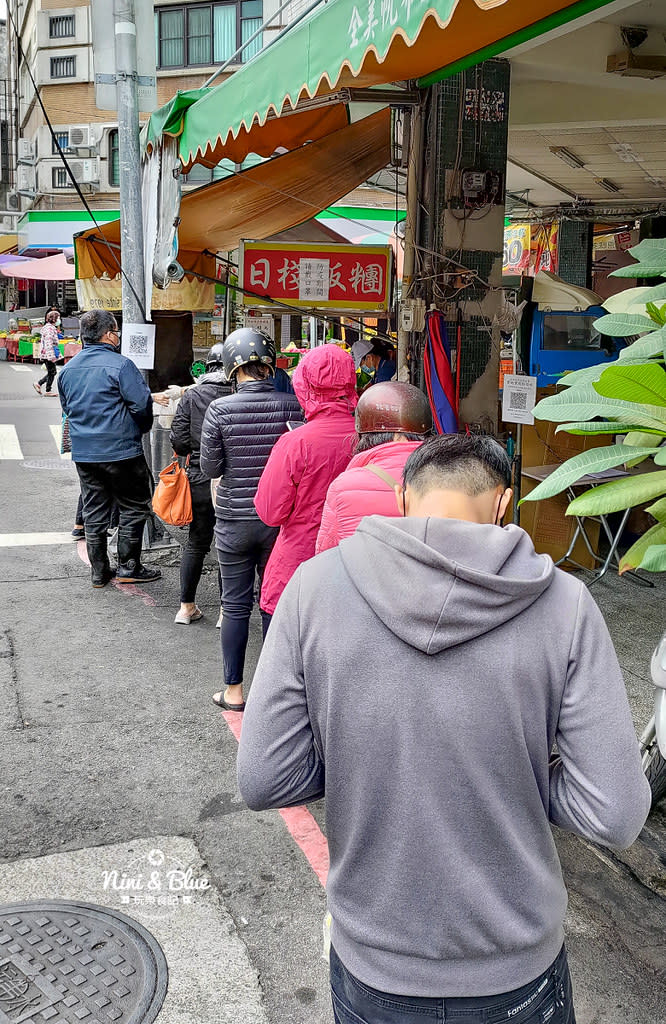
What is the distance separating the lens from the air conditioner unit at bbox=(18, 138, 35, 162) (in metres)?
35.7

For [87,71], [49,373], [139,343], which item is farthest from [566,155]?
[87,71]

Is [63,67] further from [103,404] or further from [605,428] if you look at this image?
[605,428]

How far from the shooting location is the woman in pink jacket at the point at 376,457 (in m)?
2.95

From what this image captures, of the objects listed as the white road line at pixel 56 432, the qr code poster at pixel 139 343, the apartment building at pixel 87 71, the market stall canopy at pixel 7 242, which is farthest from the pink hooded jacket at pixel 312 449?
the market stall canopy at pixel 7 242

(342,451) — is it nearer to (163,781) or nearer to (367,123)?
(163,781)

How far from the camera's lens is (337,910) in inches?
67.1

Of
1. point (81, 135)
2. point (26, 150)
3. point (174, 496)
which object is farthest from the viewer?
point (26, 150)

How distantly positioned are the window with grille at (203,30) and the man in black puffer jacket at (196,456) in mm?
25175

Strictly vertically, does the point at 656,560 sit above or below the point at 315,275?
below

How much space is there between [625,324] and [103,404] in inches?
208

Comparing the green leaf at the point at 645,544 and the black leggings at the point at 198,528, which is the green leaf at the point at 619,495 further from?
the black leggings at the point at 198,528

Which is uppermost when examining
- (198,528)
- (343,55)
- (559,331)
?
(343,55)

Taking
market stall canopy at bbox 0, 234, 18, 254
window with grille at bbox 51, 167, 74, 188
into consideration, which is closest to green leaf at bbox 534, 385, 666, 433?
window with grille at bbox 51, 167, 74, 188

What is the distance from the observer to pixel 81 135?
105 feet
